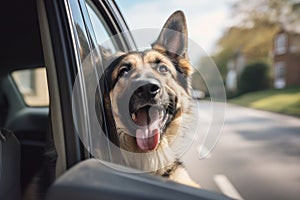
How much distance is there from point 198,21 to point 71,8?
20.2 inches

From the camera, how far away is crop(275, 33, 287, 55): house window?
1669 mm

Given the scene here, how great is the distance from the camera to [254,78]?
1.72 metres

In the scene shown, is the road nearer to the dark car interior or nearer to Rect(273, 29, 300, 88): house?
Rect(273, 29, 300, 88): house

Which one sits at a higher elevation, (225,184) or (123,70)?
(123,70)

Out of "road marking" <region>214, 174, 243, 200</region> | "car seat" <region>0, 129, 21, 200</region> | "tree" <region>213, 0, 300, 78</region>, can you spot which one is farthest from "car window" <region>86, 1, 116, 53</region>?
"road marking" <region>214, 174, 243, 200</region>

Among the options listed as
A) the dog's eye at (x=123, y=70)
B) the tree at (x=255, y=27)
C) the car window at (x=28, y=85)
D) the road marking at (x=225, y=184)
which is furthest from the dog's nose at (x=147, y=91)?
the car window at (x=28, y=85)

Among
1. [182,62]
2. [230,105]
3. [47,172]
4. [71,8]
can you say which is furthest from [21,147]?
[230,105]

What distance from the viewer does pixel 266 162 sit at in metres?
1.85

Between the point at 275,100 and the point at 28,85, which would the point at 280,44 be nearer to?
the point at 275,100

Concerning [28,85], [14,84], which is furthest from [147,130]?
[14,84]

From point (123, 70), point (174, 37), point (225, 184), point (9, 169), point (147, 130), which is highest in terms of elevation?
point (174, 37)

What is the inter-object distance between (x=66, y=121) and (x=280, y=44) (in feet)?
2.83

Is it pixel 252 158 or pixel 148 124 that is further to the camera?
pixel 252 158

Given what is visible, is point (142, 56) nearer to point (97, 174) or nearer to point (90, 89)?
point (90, 89)
